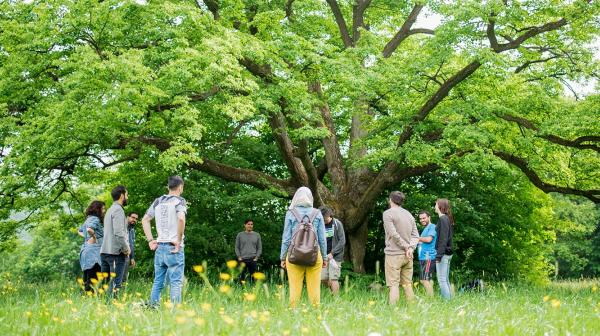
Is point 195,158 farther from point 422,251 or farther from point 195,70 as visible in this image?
point 422,251

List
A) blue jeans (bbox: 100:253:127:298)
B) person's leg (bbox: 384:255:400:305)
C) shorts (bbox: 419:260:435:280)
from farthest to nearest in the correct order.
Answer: shorts (bbox: 419:260:435:280)
blue jeans (bbox: 100:253:127:298)
person's leg (bbox: 384:255:400:305)

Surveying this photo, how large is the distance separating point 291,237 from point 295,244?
289mm

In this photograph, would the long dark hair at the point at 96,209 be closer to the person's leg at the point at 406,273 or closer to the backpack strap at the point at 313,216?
the backpack strap at the point at 313,216

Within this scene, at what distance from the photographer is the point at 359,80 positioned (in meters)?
12.4

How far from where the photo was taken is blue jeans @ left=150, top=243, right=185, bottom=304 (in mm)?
6926

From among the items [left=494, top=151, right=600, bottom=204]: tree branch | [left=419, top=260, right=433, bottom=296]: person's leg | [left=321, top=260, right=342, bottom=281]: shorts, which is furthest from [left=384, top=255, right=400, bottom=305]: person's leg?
[left=494, top=151, right=600, bottom=204]: tree branch

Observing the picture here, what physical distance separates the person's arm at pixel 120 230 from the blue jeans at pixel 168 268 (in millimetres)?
1356

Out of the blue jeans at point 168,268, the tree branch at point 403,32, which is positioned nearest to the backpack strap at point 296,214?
the blue jeans at point 168,268

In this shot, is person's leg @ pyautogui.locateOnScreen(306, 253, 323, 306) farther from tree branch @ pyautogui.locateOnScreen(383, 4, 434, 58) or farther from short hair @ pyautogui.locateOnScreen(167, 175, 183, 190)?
tree branch @ pyautogui.locateOnScreen(383, 4, 434, 58)

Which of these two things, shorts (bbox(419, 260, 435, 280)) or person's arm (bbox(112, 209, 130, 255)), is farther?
shorts (bbox(419, 260, 435, 280))

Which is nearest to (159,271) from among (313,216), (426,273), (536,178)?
(313,216)

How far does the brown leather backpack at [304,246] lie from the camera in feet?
22.4

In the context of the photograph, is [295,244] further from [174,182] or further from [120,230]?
[120,230]

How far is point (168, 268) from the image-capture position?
23.0 ft
